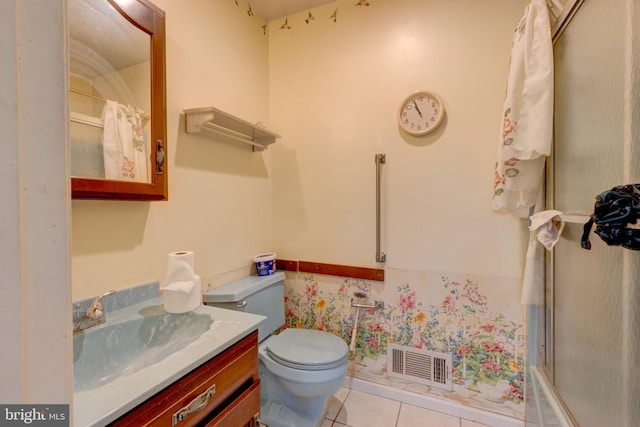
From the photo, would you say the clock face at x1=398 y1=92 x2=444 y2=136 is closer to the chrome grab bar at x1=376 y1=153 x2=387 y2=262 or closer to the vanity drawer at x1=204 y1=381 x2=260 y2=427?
the chrome grab bar at x1=376 y1=153 x2=387 y2=262

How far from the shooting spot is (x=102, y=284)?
1083 millimetres

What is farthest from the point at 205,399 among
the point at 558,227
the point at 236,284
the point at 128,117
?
the point at 558,227

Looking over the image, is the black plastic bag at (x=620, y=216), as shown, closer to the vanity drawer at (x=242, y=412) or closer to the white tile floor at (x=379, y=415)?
the vanity drawer at (x=242, y=412)

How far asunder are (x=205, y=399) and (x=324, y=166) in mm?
1448

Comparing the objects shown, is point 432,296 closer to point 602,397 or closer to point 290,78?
point 602,397

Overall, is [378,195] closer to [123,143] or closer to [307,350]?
[307,350]

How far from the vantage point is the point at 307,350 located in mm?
1513

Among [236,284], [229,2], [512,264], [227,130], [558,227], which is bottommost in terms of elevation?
[236,284]

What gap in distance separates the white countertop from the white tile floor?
3.36ft

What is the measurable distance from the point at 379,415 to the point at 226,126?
1898 mm

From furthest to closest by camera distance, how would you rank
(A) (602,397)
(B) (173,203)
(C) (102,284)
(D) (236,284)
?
(D) (236,284)
(B) (173,203)
(C) (102,284)
(A) (602,397)

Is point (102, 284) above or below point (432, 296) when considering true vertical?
above

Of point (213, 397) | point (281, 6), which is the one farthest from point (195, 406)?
point (281, 6)

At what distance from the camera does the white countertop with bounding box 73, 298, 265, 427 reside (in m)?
0.61
